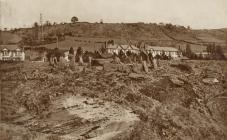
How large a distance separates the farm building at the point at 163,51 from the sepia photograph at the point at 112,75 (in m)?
0.04

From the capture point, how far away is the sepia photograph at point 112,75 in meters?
9.30

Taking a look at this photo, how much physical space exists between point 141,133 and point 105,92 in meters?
1.31

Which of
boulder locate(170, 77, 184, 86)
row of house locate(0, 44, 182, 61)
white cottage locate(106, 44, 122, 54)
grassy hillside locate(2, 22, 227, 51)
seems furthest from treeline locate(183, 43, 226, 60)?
white cottage locate(106, 44, 122, 54)

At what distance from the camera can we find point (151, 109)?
10.0 m

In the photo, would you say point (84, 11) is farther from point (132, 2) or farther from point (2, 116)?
point (2, 116)

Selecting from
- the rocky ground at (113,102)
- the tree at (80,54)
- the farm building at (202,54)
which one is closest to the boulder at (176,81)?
the rocky ground at (113,102)

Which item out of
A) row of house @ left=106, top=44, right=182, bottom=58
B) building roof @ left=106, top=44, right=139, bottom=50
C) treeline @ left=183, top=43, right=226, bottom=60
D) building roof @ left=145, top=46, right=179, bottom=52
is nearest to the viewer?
row of house @ left=106, top=44, right=182, bottom=58

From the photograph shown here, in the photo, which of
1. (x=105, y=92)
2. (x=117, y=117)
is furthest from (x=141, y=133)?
(x=105, y=92)

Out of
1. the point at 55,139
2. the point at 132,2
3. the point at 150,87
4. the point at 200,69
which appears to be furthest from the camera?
the point at 200,69

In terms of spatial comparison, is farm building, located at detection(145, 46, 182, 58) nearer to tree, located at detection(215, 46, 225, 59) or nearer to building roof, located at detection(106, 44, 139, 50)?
building roof, located at detection(106, 44, 139, 50)

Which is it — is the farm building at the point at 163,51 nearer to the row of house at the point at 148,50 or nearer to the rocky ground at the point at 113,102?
the row of house at the point at 148,50

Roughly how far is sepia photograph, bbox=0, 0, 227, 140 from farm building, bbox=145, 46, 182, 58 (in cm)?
4

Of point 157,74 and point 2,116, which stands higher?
point 157,74

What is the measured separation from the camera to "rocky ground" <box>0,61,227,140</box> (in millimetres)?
9203
